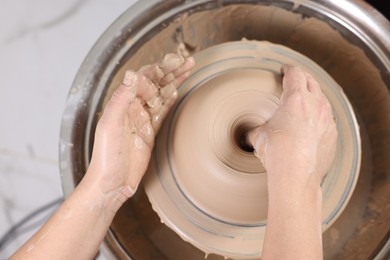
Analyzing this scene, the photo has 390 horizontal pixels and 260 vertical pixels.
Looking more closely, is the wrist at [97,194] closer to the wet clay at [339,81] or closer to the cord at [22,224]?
the wet clay at [339,81]

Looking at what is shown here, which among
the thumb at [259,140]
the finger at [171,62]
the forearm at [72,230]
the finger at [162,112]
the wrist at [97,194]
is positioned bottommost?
the forearm at [72,230]

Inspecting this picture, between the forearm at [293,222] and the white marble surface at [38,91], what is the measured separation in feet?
→ 2.58

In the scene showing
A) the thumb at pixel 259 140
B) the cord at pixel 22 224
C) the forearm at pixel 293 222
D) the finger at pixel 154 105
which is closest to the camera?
the forearm at pixel 293 222

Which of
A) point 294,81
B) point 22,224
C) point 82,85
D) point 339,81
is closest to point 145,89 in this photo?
point 82,85

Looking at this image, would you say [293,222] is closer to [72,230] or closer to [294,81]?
[294,81]

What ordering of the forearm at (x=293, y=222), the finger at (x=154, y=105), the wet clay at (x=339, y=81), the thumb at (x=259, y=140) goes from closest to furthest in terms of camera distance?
the forearm at (x=293, y=222) → the thumb at (x=259, y=140) → the finger at (x=154, y=105) → the wet clay at (x=339, y=81)

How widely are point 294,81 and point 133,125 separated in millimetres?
339

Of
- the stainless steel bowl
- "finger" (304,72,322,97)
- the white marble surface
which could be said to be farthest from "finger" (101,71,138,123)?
the white marble surface

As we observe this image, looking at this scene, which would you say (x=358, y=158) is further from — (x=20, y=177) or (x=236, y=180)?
(x=20, y=177)

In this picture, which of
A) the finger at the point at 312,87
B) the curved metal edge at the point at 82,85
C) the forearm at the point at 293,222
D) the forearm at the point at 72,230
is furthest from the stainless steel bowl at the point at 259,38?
the forearm at the point at 293,222

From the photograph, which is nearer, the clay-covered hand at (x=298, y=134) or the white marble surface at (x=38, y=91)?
the clay-covered hand at (x=298, y=134)

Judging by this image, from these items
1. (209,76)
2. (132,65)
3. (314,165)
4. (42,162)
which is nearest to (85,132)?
(132,65)

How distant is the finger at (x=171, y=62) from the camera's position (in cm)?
95

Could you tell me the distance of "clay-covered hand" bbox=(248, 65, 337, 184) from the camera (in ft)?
2.77
